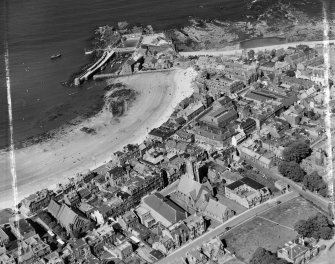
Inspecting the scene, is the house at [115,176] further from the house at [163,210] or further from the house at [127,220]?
the house at [127,220]

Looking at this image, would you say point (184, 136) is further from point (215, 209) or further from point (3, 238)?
point (3, 238)

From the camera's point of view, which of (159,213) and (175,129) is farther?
(175,129)

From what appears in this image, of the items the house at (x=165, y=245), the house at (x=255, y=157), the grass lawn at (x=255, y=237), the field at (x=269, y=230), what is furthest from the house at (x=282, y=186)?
the house at (x=165, y=245)

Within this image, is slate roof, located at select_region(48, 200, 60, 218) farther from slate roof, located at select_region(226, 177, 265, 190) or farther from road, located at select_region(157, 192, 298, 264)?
slate roof, located at select_region(226, 177, 265, 190)

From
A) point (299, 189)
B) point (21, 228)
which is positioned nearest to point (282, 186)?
point (299, 189)

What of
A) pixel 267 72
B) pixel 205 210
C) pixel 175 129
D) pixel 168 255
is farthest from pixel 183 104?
pixel 168 255

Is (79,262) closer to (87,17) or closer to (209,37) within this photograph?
(209,37)

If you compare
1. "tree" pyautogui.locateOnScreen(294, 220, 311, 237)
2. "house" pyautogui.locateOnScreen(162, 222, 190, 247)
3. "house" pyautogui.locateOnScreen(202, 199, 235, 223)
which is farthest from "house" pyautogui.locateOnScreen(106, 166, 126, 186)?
"tree" pyautogui.locateOnScreen(294, 220, 311, 237)
